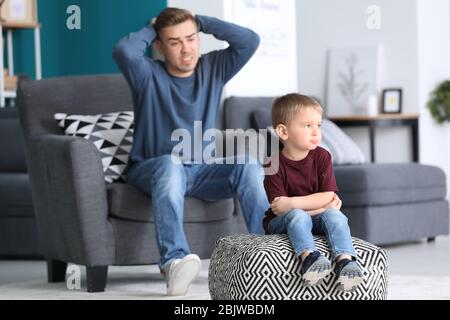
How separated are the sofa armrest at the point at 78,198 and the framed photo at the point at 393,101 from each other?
3.54 meters

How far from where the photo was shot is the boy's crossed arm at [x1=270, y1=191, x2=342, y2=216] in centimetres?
310

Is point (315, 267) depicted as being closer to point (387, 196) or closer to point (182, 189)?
point (182, 189)

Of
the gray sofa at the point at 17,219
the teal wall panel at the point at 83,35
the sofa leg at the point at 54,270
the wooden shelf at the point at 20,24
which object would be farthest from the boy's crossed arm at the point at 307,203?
the wooden shelf at the point at 20,24

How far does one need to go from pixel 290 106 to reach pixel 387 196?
2263 mm

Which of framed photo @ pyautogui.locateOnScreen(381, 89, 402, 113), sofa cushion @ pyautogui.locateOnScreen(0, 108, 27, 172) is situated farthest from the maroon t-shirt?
framed photo @ pyautogui.locateOnScreen(381, 89, 402, 113)

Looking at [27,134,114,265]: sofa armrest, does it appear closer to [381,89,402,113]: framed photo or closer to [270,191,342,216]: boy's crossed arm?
[270,191,342,216]: boy's crossed arm

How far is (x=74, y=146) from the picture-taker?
3.87 m

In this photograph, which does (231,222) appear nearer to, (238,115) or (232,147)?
(232,147)

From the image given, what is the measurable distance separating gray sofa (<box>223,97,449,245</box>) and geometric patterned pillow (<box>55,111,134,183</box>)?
119cm

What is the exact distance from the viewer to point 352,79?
738 cm

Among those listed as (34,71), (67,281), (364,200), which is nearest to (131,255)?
(67,281)

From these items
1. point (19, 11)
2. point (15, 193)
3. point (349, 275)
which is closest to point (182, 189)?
point (349, 275)

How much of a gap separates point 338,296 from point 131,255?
1265mm
